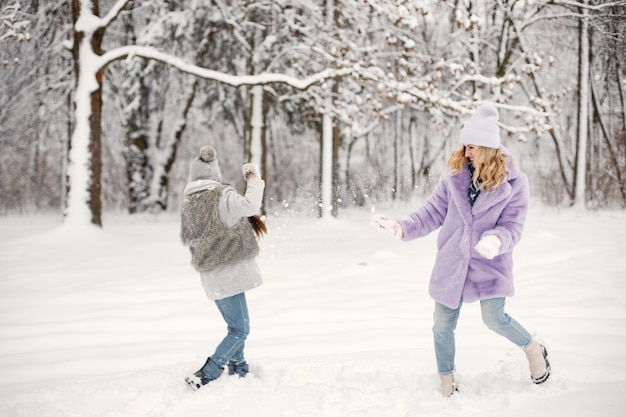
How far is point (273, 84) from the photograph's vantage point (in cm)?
1514

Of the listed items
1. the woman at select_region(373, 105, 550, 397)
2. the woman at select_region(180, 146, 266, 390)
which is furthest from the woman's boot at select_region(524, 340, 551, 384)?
the woman at select_region(180, 146, 266, 390)

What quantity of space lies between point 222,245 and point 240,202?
344 mm

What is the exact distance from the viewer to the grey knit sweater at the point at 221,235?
3713mm

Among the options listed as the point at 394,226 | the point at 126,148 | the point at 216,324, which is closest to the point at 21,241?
the point at 216,324

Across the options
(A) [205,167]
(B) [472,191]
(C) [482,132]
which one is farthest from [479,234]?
(A) [205,167]

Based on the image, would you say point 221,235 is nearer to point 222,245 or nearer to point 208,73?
point 222,245

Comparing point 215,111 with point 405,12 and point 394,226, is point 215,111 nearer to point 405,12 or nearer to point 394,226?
point 405,12

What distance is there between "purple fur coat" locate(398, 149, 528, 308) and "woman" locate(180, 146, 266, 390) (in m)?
1.29

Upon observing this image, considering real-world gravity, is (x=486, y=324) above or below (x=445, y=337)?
above

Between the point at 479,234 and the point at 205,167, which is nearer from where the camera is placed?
the point at 479,234

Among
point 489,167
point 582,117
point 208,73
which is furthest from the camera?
point 582,117

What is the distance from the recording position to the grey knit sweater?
12.2ft

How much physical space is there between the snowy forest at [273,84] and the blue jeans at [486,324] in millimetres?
6996

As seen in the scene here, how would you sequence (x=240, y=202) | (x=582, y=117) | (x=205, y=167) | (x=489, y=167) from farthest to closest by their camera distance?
(x=582, y=117) < (x=205, y=167) < (x=240, y=202) < (x=489, y=167)
